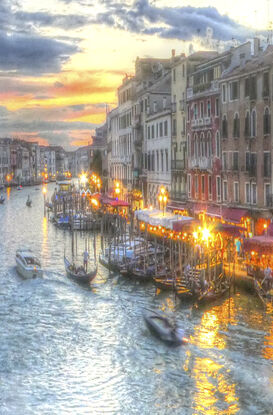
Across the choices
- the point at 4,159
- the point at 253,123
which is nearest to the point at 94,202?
the point at 253,123

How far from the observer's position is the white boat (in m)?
30.4

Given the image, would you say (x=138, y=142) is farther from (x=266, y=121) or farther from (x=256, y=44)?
(x=266, y=121)

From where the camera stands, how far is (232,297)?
82.7ft

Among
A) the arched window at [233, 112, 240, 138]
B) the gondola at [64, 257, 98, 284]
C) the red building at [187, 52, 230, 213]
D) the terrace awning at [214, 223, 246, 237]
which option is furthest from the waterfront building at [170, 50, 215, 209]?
the gondola at [64, 257, 98, 284]

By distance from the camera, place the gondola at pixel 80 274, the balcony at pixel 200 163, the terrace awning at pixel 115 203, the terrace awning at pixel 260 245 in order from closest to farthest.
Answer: the terrace awning at pixel 260 245, the gondola at pixel 80 274, the balcony at pixel 200 163, the terrace awning at pixel 115 203

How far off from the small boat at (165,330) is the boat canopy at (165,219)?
422 inches

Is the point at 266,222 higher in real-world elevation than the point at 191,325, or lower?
higher

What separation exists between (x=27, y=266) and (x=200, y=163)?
11967mm

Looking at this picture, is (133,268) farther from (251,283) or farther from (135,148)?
(135,148)

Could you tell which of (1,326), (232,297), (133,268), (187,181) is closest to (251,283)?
(232,297)

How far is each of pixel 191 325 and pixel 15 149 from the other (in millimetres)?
142001

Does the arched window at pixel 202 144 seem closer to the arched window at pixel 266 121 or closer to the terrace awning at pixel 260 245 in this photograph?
the arched window at pixel 266 121

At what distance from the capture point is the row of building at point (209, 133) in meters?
31.0

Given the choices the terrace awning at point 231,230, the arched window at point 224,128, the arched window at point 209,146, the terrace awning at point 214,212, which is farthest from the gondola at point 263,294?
the arched window at point 209,146
